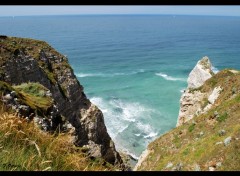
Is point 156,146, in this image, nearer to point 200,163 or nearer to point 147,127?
point 200,163

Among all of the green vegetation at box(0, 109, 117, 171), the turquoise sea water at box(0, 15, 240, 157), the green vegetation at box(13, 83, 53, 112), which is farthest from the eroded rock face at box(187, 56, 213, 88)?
the green vegetation at box(0, 109, 117, 171)

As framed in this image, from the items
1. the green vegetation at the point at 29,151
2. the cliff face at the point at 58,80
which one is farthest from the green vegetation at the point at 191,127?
the green vegetation at the point at 29,151

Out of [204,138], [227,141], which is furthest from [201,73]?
[227,141]

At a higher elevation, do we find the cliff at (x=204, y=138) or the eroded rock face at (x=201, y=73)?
the cliff at (x=204, y=138)

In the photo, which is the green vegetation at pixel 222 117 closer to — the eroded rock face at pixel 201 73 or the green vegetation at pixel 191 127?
the green vegetation at pixel 191 127

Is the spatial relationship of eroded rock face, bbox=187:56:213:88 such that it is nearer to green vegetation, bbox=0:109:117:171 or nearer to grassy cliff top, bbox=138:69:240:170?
grassy cliff top, bbox=138:69:240:170

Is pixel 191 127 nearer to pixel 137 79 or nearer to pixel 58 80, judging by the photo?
pixel 58 80
